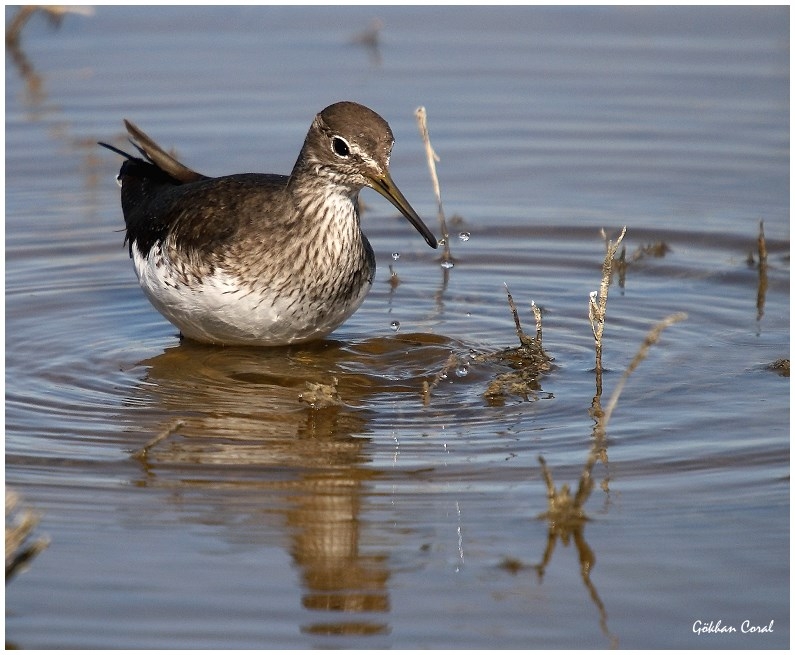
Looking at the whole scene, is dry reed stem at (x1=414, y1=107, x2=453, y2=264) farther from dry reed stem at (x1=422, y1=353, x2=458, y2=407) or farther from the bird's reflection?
dry reed stem at (x1=422, y1=353, x2=458, y2=407)

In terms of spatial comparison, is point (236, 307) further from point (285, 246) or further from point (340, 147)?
point (340, 147)

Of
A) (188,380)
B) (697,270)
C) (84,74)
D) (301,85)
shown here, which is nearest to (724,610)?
(188,380)

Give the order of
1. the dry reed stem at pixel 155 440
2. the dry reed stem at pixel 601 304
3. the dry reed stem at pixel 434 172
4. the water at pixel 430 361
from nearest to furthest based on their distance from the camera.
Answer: the water at pixel 430 361 → the dry reed stem at pixel 155 440 → the dry reed stem at pixel 601 304 → the dry reed stem at pixel 434 172

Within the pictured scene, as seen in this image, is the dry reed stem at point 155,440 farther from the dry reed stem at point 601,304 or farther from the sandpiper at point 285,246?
the dry reed stem at point 601,304

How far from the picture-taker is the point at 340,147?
27.1ft

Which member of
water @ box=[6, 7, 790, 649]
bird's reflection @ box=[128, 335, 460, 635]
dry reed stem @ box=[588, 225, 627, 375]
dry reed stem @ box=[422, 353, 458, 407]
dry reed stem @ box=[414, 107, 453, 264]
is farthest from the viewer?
dry reed stem @ box=[414, 107, 453, 264]

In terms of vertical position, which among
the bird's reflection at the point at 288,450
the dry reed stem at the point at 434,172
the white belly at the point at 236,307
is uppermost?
the dry reed stem at the point at 434,172

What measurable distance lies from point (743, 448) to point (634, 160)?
5943 millimetres

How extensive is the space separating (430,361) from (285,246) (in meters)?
1.25

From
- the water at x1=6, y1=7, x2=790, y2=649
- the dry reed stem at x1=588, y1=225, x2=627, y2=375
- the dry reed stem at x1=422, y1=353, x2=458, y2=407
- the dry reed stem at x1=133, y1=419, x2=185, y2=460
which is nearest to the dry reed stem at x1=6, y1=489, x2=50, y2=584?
the water at x1=6, y1=7, x2=790, y2=649

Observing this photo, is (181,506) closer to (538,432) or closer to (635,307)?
(538,432)

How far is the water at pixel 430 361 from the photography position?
566 centimetres

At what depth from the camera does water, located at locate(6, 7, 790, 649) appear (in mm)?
5660

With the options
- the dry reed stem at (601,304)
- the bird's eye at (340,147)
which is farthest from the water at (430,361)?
the bird's eye at (340,147)
